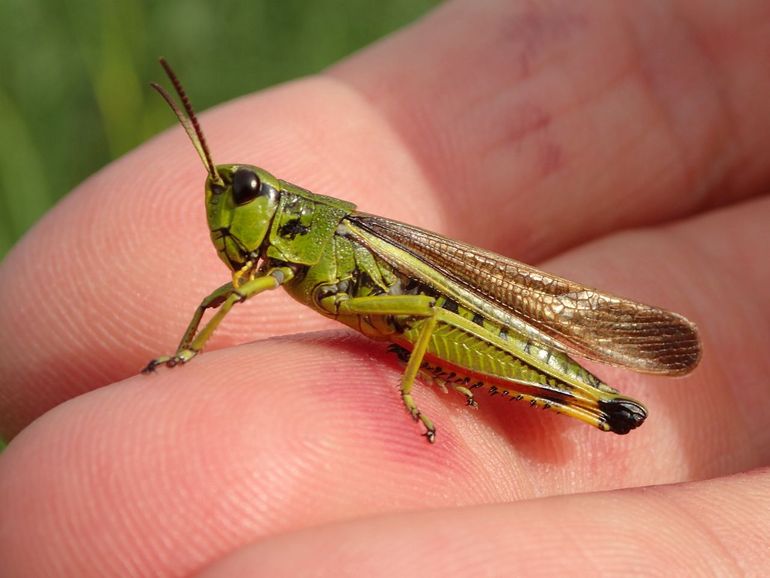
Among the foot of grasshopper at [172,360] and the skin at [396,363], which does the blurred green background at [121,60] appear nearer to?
the skin at [396,363]

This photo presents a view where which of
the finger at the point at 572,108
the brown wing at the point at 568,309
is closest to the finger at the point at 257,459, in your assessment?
the brown wing at the point at 568,309

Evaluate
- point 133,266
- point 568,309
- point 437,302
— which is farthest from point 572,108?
point 133,266

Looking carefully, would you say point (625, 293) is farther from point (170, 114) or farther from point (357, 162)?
point (170, 114)

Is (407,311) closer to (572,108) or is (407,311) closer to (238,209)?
(238,209)

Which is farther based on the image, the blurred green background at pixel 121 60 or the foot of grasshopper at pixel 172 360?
the blurred green background at pixel 121 60

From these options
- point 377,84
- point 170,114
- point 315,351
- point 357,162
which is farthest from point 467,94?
point 170,114

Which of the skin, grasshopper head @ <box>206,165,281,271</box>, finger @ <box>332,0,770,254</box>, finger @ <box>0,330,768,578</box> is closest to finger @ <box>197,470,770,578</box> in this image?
the skin

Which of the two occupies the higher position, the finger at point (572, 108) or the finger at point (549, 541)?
the finger at point (572, 108)
